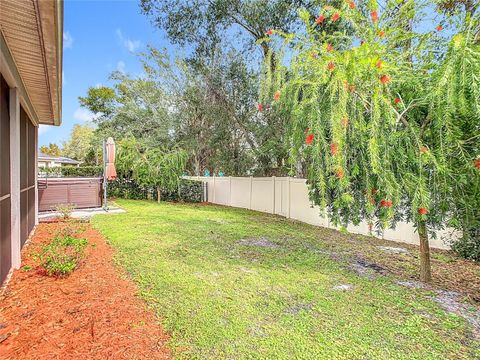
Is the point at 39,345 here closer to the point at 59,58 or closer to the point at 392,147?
the point at 59,58

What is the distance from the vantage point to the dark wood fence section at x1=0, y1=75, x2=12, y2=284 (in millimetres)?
3529

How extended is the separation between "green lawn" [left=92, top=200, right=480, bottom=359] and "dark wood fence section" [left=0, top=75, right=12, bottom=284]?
1478 mm

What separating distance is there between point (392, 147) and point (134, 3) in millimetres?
12275

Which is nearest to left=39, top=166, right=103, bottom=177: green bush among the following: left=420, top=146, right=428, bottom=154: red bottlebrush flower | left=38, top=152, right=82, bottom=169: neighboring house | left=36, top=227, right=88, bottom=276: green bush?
left=38, top=152, right=82, bottom=169: neighboring house

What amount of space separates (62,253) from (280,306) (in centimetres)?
367

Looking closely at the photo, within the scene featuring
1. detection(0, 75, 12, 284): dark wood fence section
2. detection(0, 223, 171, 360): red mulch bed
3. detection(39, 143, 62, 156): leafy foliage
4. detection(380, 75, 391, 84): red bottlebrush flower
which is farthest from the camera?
detection(39, 143, 62, 156): leafy foliage

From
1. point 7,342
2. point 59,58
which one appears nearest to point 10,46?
point 59,58

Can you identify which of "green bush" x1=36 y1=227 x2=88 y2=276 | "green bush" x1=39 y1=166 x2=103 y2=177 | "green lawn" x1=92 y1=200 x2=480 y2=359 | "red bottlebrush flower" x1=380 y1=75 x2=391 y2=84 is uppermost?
"red bottlebrush flower" x1=380 y1=75 x2=391 y2=84

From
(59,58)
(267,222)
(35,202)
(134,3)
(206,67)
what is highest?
(134,3)

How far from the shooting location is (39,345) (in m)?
2.39

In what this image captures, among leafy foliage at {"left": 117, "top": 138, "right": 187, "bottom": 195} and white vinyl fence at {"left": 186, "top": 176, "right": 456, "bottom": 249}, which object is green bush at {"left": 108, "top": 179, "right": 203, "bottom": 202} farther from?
white vinyl fence at {"left": 186, "top": 176, "right": 456, "bottom": 249}

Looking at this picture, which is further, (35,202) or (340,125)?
(35,202)

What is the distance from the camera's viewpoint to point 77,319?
282 cm

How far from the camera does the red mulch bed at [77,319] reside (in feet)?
7.64
